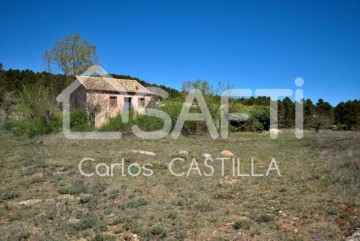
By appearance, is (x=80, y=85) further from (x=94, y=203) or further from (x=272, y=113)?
(x=94, y=203)

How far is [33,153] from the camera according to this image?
14430mm

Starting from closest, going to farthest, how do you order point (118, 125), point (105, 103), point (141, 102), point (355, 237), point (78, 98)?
point (355, 237) < point (118, 125) < point (105, 103) < point (78, 98) < point (141, 102)

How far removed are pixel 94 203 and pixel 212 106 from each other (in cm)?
1868

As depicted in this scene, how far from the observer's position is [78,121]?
23859mm

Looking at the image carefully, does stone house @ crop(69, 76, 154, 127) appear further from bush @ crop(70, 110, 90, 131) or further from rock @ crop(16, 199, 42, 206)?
rock @ crop(16, 199, 42, 206)

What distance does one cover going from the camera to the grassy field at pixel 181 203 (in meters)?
5.54

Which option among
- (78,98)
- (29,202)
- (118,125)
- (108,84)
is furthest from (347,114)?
(29,202)

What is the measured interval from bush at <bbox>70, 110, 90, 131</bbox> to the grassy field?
11645 mm

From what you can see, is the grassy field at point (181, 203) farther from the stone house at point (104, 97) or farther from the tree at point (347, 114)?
the tree at point (347, 114)

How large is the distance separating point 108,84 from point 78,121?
7.97m

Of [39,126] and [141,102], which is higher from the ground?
[141,102]

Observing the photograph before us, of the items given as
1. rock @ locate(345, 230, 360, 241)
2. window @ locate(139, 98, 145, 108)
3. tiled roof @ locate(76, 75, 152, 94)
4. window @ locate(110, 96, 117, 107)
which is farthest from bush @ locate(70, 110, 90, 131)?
rock @ locate(345, 230, 360, 241)

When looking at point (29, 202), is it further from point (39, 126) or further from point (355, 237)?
point (39, 126)

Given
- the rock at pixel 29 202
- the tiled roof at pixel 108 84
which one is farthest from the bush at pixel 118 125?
the rock at pixel 29 202
